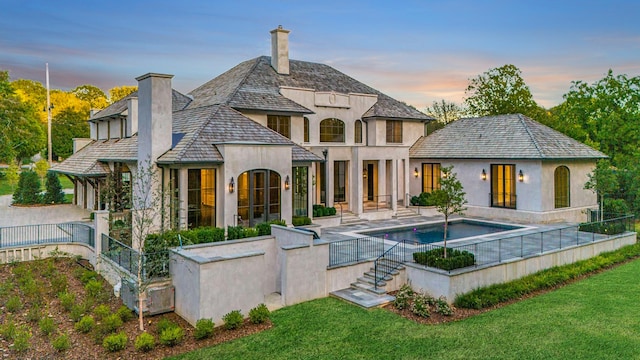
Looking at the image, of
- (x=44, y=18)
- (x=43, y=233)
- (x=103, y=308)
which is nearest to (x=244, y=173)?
(x=103, y=308)

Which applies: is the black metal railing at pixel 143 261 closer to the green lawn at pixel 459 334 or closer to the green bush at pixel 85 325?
the green bush at pixel 85 325

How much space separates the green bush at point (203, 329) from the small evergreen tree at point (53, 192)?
80.2ft

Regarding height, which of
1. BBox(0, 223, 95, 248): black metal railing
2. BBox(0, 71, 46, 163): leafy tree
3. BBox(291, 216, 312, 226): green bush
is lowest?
BBox(0, 223, 95, 248): black metal railing

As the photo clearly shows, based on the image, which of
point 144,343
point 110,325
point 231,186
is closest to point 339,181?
point 231,186

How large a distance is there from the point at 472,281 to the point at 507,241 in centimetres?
584

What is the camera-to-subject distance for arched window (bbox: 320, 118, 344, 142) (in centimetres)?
2754

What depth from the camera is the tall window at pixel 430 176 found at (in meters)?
29.4

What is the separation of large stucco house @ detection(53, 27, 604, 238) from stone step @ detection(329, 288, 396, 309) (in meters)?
5.88

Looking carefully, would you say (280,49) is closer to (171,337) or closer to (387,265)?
(387,265)

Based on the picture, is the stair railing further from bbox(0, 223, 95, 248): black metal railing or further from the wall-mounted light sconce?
bbox(0, 223, 95, 248): black metal railing

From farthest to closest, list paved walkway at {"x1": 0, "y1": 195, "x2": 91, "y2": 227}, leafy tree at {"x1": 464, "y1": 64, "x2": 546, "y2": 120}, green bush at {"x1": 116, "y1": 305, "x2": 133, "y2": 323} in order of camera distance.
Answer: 1. leafy tree at {"x1": 464, "y1": 64, "x2": 546, "y2": 120}
2. paved walkway at {"x1": 0, "y1": 195, "x2": 91, "y2": 227}
3. green bush at {"x1": 116, "y1": 305, "x2": 133, "y2": 323}

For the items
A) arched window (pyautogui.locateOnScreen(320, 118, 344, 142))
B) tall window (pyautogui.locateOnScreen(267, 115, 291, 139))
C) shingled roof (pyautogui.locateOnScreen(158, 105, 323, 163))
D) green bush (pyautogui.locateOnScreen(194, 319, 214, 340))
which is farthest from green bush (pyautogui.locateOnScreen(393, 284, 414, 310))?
arched window (pyautogui.locateOnScreen(320, 118, 344, 142))

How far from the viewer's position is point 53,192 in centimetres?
2942

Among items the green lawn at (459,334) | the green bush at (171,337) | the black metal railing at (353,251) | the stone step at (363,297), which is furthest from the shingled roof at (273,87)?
the green bush at (171,337)
